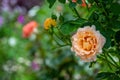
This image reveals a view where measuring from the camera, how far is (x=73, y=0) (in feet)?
5.47

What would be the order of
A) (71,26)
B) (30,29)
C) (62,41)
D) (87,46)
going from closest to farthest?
(87,46) → (71,26) → (62,41) → (30,29)

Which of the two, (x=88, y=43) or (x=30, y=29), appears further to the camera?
(x=30, y=29)

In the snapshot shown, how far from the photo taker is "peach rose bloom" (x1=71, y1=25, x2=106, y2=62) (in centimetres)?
156

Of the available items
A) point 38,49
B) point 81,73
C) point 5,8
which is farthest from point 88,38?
point 5,8

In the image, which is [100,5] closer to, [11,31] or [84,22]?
[84,22]

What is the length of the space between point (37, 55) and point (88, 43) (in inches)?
107

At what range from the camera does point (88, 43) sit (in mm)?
1578

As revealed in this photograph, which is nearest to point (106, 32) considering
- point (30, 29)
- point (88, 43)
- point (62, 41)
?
point (88, 43)

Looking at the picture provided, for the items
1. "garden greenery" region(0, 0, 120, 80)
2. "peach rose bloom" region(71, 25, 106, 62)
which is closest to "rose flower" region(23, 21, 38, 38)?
"garden greenery" region(0, 0, 120, 80)

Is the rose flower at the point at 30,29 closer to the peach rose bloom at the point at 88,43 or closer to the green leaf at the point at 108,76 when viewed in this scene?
the green leaf at the point at 108,76

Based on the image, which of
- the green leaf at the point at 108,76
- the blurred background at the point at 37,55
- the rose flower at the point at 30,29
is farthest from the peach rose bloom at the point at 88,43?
the rose flower at the point at 30,29

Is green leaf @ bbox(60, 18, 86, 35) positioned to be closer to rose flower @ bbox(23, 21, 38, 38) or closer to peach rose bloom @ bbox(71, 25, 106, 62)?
peach rose bloom @ bbox(71, 25, 106, 62)

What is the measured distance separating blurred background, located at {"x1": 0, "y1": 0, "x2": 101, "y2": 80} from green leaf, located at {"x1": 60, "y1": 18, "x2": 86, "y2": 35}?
531 millimetres

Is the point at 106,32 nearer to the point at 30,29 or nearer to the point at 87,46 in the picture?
the point at 87,46
